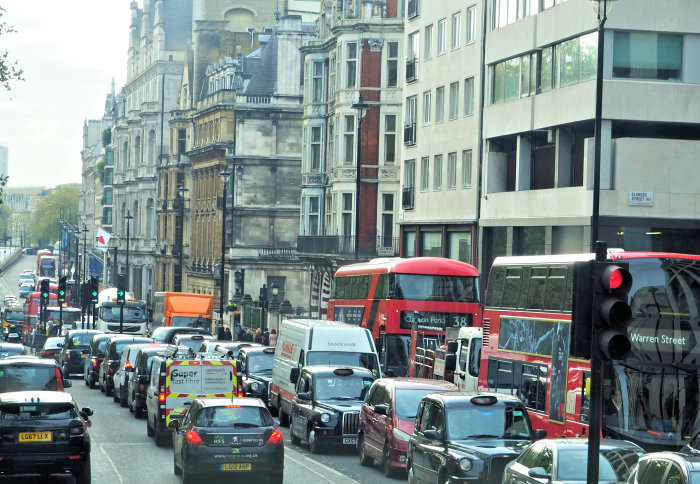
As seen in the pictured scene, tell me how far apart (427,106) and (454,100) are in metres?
3.00

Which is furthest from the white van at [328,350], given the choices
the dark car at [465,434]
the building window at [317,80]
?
the building window at [317,80]

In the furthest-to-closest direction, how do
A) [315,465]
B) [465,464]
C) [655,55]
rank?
[655,55], [315,465], [465,464]

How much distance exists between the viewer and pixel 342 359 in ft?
103

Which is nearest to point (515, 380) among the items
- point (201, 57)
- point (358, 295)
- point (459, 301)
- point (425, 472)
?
point (425, 472)

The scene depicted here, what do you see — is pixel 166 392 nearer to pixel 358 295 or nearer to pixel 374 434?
pixel 374 434

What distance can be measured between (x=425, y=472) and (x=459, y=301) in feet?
55.0

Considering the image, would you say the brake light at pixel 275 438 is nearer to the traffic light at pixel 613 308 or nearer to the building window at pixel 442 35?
the traffic light at pixel 613 308

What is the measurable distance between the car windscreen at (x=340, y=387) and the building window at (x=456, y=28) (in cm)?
2621

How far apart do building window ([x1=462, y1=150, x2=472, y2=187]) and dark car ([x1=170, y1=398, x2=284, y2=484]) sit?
29136 mm

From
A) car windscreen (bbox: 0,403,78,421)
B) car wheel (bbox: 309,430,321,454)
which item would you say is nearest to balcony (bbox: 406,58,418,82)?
car wheel (bbox: 309,430,321,454)

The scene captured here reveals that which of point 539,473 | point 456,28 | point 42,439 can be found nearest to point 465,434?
point 539,473

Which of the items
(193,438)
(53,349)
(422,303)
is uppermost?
(422,303)

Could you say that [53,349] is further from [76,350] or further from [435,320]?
[435,320]

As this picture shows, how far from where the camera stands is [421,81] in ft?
181
